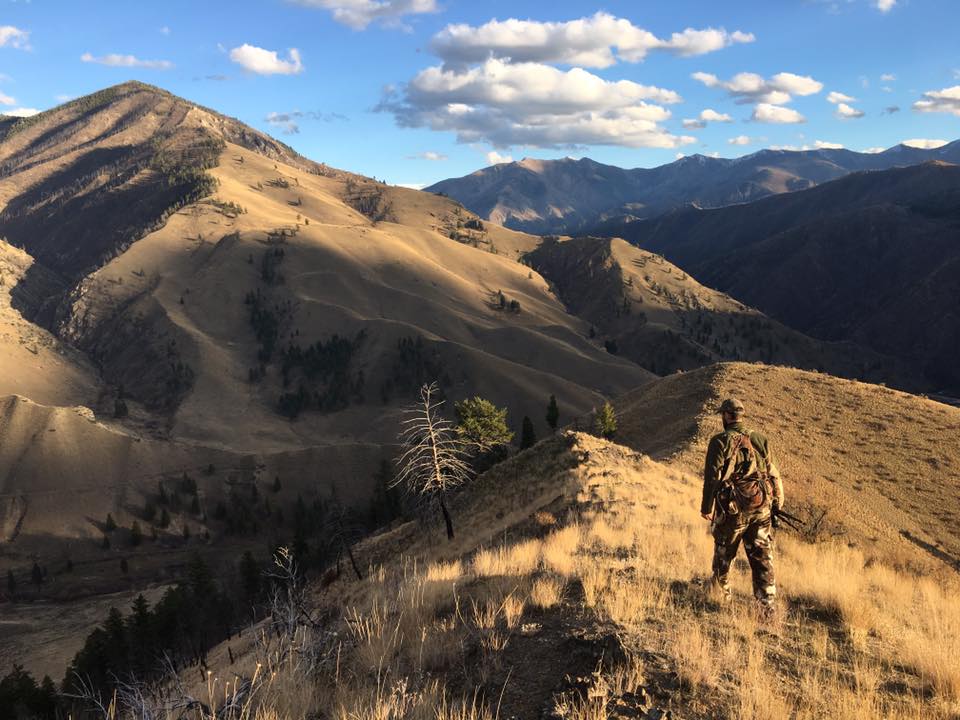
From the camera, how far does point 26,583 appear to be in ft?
276

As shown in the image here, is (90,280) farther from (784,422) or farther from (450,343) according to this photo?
(784,422)

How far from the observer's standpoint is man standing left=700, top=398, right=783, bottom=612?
8234mm

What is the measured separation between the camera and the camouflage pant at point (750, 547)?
8.03m

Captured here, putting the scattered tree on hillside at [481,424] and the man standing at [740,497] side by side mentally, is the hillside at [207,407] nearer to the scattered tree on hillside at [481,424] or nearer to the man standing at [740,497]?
the scattered tree on hillside at [481,424]

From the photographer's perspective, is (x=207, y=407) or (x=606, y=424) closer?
(x=606, y=424)

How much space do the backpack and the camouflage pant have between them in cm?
16

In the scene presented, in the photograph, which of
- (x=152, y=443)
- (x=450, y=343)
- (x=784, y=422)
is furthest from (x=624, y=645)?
(x=450, y=343)

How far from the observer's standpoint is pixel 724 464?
8.41 metres

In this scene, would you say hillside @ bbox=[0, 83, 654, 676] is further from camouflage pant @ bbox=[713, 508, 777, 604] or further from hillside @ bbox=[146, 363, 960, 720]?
camouflage pant @ bbox=[713, 508, 777, 604]

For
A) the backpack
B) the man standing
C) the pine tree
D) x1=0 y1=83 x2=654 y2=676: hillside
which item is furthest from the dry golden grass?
the pine tree

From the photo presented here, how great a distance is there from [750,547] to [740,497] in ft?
2.39

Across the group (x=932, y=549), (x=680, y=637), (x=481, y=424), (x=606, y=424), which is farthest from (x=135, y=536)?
(x=680, y=637)

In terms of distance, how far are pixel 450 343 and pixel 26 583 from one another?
340ft

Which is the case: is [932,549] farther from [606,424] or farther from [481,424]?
[481,424]
